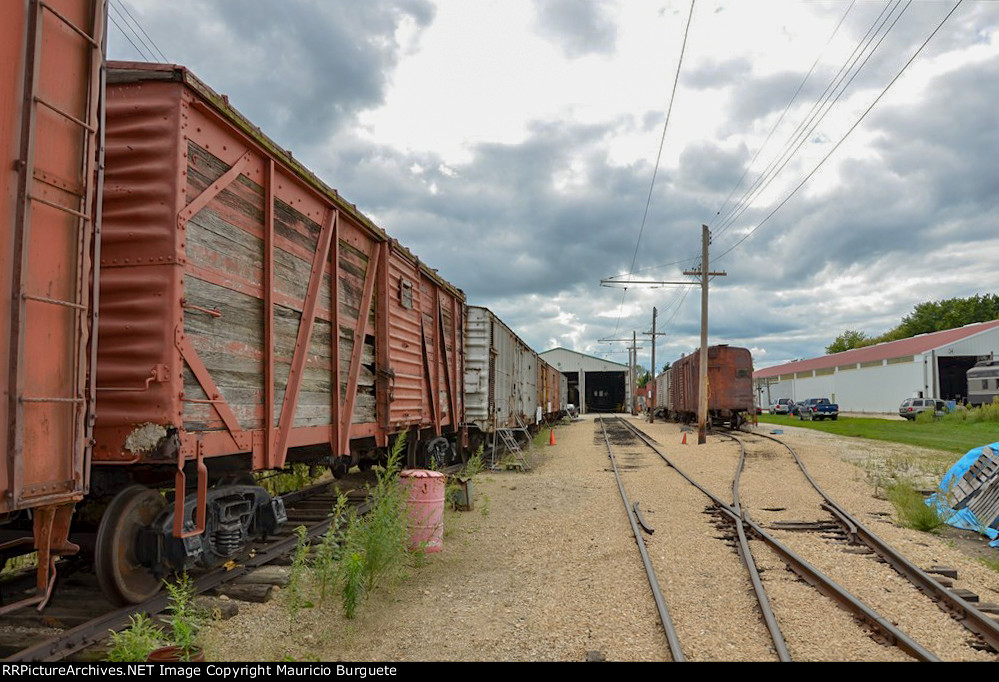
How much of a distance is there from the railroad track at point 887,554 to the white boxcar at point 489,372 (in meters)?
6.58

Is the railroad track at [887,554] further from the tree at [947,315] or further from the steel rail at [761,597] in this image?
the tree at [947,315]

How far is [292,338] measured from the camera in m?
6.11

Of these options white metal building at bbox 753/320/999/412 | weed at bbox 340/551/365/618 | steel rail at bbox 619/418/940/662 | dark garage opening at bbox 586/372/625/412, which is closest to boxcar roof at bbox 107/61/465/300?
weed at bbox 340/551/365/618

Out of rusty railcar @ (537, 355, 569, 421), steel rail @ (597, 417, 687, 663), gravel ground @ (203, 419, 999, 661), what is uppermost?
rusty railcar @ (537, 355, 569, 421)

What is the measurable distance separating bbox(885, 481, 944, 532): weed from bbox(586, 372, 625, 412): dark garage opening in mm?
64558

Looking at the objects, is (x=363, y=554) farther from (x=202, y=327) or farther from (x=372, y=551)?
(x=202, y=327)

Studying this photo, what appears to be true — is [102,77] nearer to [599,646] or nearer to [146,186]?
[146,186]

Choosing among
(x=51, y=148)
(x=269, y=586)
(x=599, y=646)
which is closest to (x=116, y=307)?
(x=51, y=148)

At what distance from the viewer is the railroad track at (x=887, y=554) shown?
4742 mm

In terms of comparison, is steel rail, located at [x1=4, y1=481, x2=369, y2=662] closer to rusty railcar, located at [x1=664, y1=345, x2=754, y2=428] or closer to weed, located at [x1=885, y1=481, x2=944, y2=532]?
weed, located at [x1=885, y1=481, x2=944, y2=532]

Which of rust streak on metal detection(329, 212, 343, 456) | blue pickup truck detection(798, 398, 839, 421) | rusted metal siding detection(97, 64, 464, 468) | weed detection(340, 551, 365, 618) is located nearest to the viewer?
rusted metal siding detection(97, 64, 464, 468)

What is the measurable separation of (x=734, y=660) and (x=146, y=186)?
5268 millimetres

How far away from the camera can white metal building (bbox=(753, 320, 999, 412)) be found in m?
47.8

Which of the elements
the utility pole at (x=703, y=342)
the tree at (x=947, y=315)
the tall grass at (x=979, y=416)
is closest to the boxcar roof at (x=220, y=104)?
the utility pole at (x=703, y=342)
